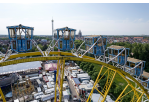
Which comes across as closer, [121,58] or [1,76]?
[121,58]

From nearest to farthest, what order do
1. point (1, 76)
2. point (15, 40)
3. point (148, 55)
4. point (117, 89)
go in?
1. point (15, 40)
2. point (117, 89)
3. point (1, 76)
4. point (148, 55)

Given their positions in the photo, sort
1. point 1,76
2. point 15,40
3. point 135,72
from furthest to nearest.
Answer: point 1,76, point 135,72, point 15,40

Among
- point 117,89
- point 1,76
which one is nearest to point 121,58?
point 117,89

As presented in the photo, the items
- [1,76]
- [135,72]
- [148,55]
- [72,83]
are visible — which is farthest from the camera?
[148,55]

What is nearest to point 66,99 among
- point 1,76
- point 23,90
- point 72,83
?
point 72,83

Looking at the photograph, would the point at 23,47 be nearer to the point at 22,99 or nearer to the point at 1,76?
the point at 22,99

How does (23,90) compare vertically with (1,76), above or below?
below

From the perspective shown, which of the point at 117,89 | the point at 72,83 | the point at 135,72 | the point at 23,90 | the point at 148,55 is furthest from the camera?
the point at 148,55

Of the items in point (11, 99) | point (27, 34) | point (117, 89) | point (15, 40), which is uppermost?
point (27, 34)

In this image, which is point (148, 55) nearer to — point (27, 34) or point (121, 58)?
point (121, 58)
